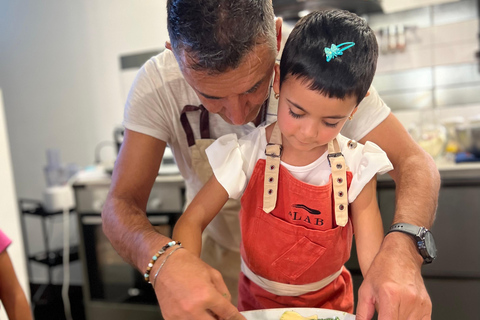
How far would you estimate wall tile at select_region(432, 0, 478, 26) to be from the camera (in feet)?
7.77

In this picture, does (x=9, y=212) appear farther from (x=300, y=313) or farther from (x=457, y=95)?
(x=457, y=95)

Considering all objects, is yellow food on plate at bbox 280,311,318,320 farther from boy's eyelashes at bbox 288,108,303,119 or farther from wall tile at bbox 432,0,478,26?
wall tile at bbox 432,0,478,26

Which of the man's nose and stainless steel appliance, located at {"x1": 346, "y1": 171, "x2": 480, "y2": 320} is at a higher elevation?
the man's nose

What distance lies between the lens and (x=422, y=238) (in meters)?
0.78

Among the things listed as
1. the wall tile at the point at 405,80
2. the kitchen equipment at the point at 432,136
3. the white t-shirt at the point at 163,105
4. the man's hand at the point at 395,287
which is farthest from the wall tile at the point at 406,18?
the man's hand at the point at 395,287

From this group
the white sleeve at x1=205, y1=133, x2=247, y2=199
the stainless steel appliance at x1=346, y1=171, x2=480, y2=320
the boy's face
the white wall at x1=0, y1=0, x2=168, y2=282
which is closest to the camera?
the boy's face

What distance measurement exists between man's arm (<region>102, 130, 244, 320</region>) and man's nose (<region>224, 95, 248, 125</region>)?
28 centimetres

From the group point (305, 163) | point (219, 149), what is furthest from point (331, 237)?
point (219, 149)

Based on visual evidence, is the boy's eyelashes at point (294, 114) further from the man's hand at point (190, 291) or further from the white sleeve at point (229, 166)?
the man's hand at point (190, 291)

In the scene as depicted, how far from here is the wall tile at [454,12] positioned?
2.37m

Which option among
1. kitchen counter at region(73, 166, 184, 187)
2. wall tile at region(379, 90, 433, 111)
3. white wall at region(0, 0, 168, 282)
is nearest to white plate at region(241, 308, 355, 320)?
kitchen counter at region(73, 166, 184, 187)

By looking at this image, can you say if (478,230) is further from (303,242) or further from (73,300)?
(73,300)

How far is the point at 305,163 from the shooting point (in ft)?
2.96

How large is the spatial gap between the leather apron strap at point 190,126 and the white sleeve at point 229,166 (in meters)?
0.18
